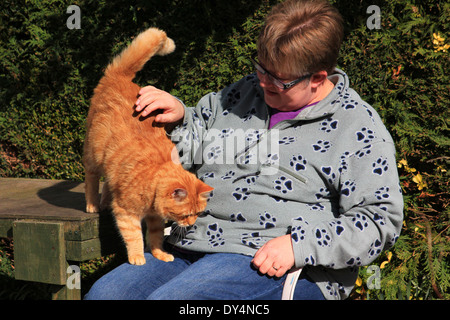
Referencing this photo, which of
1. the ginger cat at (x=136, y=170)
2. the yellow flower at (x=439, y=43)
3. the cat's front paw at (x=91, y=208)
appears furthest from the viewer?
the yellow flower at (x=439, y=43)

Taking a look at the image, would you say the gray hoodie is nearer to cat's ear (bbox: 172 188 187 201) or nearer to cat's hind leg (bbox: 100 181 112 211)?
cat's ear (bbox: 172 188 187 201)

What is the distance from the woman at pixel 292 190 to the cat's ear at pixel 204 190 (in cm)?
3

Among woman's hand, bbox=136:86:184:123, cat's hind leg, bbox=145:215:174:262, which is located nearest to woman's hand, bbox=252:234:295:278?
cat's hind leg, bbox=145:215:174:262

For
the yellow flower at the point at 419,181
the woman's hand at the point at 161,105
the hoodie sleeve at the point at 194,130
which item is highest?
the woman's hand at the point at 161,105

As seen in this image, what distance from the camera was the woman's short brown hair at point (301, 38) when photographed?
1.84m

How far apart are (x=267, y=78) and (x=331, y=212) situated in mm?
634

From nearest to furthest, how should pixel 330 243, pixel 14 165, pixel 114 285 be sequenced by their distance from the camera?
pixel 330 243 < pixel 114 285 < pixel 14 165

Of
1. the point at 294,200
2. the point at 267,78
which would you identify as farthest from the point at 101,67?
the point at 294,200

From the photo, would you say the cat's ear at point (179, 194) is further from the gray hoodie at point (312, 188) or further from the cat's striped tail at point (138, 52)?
the cat's striped tail at point (138, 52)

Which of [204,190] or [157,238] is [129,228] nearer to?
[157,238]

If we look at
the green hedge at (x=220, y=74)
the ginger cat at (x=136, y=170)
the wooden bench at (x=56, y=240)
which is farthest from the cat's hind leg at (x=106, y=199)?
the green hedge at (x=220, y=74)

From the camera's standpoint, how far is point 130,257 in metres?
2.15

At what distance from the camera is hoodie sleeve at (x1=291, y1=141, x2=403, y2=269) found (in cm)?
172

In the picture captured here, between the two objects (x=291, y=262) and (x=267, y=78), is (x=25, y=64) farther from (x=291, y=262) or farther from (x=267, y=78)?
(x=291, y=262)
